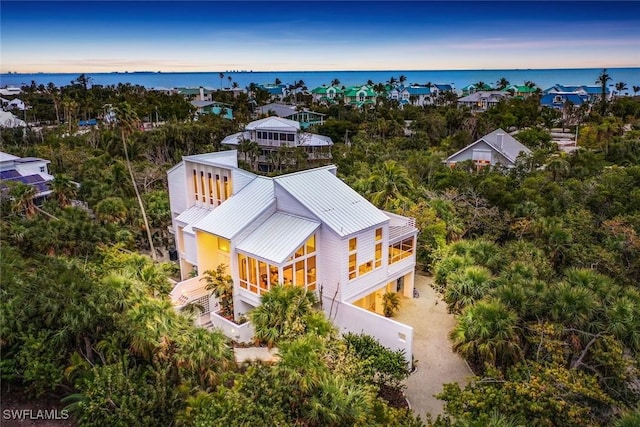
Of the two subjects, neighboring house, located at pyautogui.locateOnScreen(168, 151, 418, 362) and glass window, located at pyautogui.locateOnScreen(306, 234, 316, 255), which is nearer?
neighboring house, located at pyautogui.locateOnScreen(168, 151, 418, 362)

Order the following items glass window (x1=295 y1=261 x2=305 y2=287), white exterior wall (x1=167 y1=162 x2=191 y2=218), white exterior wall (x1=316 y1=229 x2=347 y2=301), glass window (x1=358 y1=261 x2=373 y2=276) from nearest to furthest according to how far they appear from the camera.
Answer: white exterior wall (x1=316 y1=229 x2=347 y2=301)
glass window (x1=295 y1=261 x2=305 y2=287)
glass window (x1=358 y1=261 x2=373 y2=276)
white exterior wall (x1=167 y1=162 x2=191 y2=218)

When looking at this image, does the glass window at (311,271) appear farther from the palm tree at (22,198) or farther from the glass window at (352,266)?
the palm tree at (22,198)

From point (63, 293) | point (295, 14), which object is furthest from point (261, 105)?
point (63, 293)

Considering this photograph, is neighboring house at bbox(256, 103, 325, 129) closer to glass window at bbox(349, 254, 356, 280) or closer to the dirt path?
the dirt path

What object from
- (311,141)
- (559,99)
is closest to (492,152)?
(311,141)

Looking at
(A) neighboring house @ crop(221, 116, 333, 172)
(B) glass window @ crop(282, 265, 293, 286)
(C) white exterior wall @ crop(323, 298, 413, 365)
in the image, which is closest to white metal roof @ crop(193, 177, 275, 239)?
A: (B) glass window @ crop(282, 265, 293, 286)

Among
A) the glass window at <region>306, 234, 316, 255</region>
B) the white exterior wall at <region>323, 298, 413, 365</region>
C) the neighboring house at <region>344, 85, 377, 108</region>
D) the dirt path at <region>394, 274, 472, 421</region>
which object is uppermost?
the neighboring house at <region>344, 85, 377, 108</region>
